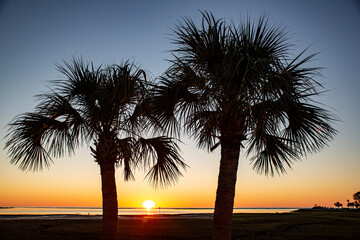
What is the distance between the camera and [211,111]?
782 centimetres

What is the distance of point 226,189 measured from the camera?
22.4 ft

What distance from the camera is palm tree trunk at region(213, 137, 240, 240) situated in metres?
6.58

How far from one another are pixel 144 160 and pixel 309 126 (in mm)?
4795

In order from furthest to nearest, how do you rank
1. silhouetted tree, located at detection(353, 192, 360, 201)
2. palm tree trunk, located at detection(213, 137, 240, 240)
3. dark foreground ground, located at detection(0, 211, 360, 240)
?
silhouetted tree, located at detection(353, 192, 360, 201) → dark foreground ground, located at detection(0, 211, 360, 240) → palm tree trunk, located at detection(213, 137, 240, 240)

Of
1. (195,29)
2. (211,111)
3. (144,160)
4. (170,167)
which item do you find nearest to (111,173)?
(144,160)

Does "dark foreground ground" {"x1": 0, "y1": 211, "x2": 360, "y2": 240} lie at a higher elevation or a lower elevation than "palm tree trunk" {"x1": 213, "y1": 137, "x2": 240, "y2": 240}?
lower

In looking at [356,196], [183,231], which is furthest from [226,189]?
[356,196]

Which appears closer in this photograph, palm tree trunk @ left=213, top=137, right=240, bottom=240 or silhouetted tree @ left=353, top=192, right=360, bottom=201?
palm tree trunk @ left=213, top=137, right=240, bottom=240

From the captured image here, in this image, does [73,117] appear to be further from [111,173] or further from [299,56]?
[299,56]

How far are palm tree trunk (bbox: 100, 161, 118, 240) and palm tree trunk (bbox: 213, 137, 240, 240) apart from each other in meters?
3.11

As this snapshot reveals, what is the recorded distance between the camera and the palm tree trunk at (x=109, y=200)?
27.4 ft

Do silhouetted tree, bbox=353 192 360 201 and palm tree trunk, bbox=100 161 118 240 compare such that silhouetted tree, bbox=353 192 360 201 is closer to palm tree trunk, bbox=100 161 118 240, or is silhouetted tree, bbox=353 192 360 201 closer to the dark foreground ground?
the dark foreground ground

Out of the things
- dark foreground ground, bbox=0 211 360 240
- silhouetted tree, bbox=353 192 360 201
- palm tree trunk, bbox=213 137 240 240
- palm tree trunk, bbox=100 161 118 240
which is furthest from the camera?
silhouetted tree, bbox=353 192 360 201

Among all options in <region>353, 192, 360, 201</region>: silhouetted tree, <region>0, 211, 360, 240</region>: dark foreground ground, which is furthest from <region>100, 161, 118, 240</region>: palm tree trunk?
<region>353, 192, 360, 201</region>: silhouetted tree
